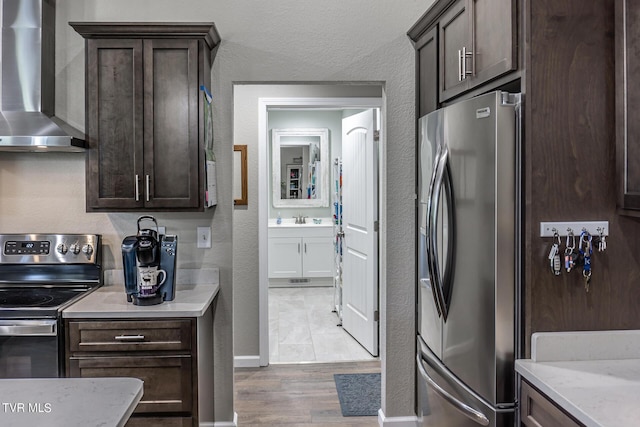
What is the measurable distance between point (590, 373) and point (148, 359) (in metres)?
1.79

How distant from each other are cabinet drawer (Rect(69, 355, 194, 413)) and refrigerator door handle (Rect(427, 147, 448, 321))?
116 centimetres

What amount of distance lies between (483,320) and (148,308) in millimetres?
1466

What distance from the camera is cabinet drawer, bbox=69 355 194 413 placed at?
2.31 m

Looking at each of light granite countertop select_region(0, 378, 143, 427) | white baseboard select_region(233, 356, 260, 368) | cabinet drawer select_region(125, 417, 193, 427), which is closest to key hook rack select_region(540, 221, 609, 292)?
light granite countertop select_region(0, 378, 143, 427)

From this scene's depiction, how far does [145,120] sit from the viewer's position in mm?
2559

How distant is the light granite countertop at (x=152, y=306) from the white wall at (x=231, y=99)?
7 cm

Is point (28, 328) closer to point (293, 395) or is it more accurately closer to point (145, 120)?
point (145, 120)

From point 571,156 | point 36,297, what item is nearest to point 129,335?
point 36,297

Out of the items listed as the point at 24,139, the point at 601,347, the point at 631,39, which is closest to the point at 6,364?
the point at 24,139

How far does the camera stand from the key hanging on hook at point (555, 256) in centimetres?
175

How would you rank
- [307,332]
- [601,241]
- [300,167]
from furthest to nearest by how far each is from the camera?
[300,167]
[307,332]
[601,241]

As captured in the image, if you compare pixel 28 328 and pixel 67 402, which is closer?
pixel 67 402

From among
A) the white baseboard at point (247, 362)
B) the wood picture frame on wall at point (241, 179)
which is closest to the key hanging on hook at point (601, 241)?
the wood picture frame on wall at point (241, 179)

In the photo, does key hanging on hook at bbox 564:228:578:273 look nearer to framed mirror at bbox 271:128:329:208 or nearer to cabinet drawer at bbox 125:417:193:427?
cabinet drawer at bbox 125:417:193:427
